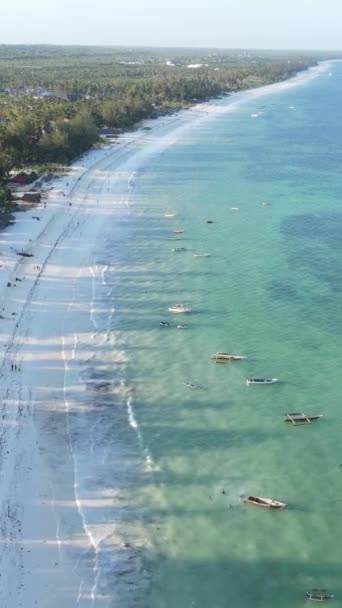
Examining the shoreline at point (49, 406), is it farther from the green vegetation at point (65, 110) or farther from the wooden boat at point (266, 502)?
the green vegetation at point (65, 110)

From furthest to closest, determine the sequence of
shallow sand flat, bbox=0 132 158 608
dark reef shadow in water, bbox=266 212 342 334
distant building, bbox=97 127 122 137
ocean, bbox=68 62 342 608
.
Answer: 1. distant building, bbox=97 127 122 137
2. dark reef shadow in water, bbox=266 212 342 334
3. ocean, bbox=68 62 342 608
4. shallow sand flat, bbox=0 132 158 608

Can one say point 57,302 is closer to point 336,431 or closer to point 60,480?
point 60,480

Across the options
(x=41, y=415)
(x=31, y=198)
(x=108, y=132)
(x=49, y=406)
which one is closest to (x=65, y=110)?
(x=108, y=132)

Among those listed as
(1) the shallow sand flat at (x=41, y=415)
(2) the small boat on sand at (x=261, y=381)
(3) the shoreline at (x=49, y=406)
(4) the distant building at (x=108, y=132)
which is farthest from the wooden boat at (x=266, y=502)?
(4) the distant building at (x=108, y=132)

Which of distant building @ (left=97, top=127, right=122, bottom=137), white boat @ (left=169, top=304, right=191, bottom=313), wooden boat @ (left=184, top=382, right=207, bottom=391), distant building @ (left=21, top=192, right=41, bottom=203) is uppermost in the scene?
distant building @ (left=97, top=127, right=122, bottom=137)

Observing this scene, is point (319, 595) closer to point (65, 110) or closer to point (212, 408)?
point (212, 408)

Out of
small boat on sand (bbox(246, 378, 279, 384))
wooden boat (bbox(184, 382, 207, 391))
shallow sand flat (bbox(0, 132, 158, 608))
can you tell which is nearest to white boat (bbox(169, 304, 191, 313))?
shallow sand flat (bbox(0, 132, 158, 608))

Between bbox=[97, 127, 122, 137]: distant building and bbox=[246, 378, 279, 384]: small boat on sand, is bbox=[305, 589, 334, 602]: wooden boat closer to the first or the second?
bbox=[246, 378, 279, 384]: small boat on sand
